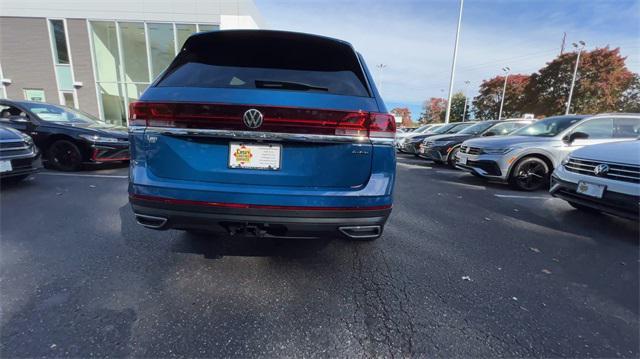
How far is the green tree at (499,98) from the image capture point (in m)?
41.4

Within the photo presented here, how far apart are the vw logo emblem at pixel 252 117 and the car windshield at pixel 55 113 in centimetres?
647

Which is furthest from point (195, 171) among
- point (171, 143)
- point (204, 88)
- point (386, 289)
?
point (386, 289)

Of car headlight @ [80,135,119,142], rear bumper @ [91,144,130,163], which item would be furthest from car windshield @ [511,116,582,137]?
car headlight @ [80,135,119,142]

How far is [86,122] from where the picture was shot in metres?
6.28

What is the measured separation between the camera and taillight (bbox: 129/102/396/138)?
172 centimetres

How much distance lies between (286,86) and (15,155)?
4.86m

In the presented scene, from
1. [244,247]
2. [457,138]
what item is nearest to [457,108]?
[457,138]

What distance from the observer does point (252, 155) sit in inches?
68.2

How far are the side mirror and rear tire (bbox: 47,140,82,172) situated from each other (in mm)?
9575

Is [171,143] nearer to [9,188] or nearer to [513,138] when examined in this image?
[9,188]

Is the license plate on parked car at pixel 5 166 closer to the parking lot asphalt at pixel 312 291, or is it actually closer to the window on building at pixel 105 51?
the parking lot asphalt at pixel 312 291

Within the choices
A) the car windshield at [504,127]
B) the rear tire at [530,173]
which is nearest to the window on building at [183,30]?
the car windshield at [504,127]

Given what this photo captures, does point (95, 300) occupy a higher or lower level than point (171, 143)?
lower

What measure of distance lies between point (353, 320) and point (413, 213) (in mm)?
2478
